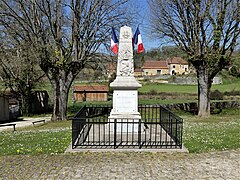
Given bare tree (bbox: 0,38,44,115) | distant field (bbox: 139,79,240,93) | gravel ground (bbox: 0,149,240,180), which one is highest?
bare tree (bbox: 0,38,44,115)

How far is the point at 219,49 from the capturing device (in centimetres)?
1797

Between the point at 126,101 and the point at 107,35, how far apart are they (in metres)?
8.92

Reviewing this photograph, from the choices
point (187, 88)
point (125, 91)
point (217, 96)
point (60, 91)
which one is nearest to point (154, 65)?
point (187, 88)

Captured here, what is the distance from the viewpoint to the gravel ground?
18.7 ft

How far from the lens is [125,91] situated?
33.6 feet

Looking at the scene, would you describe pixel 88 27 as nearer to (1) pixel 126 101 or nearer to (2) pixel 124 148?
(1) pixel 126 101

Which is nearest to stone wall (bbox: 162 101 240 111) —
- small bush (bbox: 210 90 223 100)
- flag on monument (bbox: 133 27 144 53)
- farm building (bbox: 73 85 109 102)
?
small bush (bbox: 210 90 223 100)

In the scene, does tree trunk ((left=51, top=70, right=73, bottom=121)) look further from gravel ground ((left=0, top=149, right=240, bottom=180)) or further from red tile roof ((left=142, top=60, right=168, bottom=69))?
red tile roof ((left=142, top=60, right=168, bottom=69))

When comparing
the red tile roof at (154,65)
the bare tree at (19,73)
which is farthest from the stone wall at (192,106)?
the red tile roof at (154,65)

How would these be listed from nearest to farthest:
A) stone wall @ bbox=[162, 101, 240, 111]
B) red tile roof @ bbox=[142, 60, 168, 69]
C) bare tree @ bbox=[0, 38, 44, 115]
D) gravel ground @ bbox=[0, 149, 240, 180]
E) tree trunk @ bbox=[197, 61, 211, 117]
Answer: gravel ground @ bbox=[0, 149, 240, 180]
tree trunk @ bbox=[197, 61, 211, 117]
bare tree @ bbox=[0, 38, 44, 115]
stone wall @ bbox=[162, 101, 240, 111]
red tile roof @ bbox=[142, 60, 168, 69]

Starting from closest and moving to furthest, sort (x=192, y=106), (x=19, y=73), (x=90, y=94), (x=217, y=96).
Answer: (x=192, y=106) < (x=19, y=73) < (x=217, y=96) < (x=90, y=94)

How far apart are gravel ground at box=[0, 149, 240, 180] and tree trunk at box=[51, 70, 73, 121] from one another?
1172 centimetres

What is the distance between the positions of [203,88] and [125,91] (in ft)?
34.3

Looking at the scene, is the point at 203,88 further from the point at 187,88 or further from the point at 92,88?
the point at 187,88
